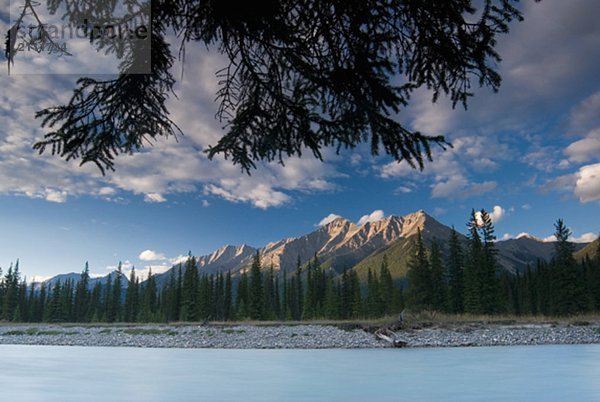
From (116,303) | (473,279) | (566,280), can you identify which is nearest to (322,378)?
(473,279)

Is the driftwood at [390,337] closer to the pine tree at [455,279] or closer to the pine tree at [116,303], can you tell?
the pine tree at [455,279]

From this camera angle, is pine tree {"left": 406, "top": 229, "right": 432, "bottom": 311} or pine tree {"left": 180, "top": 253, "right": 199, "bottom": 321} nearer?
pine tree {"left": 406, "top": 229, "right": 432, "bottom": 311}

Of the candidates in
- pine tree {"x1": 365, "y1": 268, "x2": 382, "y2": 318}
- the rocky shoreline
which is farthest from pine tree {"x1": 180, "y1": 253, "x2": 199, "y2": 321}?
the rocky shoreline

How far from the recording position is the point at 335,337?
2416 centimetres

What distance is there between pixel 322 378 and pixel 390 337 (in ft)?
38.6

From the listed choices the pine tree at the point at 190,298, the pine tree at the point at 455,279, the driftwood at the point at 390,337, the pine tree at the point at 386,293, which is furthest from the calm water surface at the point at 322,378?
the pine tree at the point at 386,293

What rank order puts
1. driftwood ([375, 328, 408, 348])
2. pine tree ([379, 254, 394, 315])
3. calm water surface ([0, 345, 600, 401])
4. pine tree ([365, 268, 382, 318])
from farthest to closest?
pine tree ([365, 268, 382, 318]) → pine tree ([379, 254, 394, 315]) → driftwood ([375, 328, 408, 348]) → calm water surface ([0, 345, 600, 401])

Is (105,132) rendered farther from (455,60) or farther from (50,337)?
(50,337)

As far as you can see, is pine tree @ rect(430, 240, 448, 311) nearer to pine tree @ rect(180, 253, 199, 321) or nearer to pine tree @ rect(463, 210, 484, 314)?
pine tree @ rect(463, 210, 484, 314)

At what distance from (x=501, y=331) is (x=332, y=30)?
78.5 ft

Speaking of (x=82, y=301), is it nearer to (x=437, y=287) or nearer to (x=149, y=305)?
(x=149, y=305)

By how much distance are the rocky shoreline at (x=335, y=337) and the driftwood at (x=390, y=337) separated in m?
0.16

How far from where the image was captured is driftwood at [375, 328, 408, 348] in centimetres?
2084

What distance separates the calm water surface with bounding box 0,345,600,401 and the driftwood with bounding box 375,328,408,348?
380 cm
